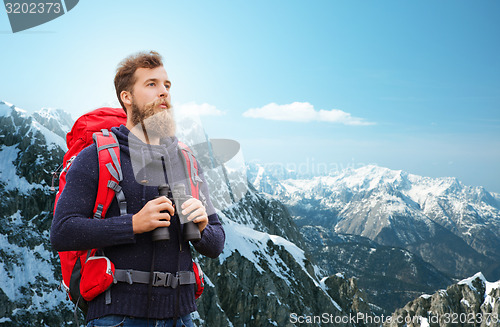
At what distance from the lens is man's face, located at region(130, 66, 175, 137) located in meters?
3.95

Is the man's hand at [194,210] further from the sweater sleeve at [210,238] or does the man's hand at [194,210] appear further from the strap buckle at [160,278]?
the strap buckle at [160,278]

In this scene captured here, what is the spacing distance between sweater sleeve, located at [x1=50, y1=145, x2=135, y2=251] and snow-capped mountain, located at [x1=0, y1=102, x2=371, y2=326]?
181ft

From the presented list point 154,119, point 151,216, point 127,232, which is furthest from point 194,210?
point 154,119

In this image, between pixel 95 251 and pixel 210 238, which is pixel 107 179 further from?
pixel 210 238

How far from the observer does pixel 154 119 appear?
395cm

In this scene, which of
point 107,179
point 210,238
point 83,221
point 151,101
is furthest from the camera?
point 210,238

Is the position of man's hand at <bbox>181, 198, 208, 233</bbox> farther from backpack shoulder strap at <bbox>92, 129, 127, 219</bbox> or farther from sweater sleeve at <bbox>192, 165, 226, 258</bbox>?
backpack shoulder strap at <bbox>92, 129, 127, 219</bbox>

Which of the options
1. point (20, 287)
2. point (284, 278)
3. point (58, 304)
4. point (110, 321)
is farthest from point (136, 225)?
point (284, 278)

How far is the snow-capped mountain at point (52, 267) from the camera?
54.4 metres

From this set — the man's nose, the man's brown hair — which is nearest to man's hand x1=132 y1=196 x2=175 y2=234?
the man's nose

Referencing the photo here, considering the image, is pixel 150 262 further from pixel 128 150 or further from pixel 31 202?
pixel 31 202

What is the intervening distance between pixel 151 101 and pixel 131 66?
0.51 m

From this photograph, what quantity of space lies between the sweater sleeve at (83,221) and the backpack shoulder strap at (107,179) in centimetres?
6

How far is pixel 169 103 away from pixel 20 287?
66329mm
